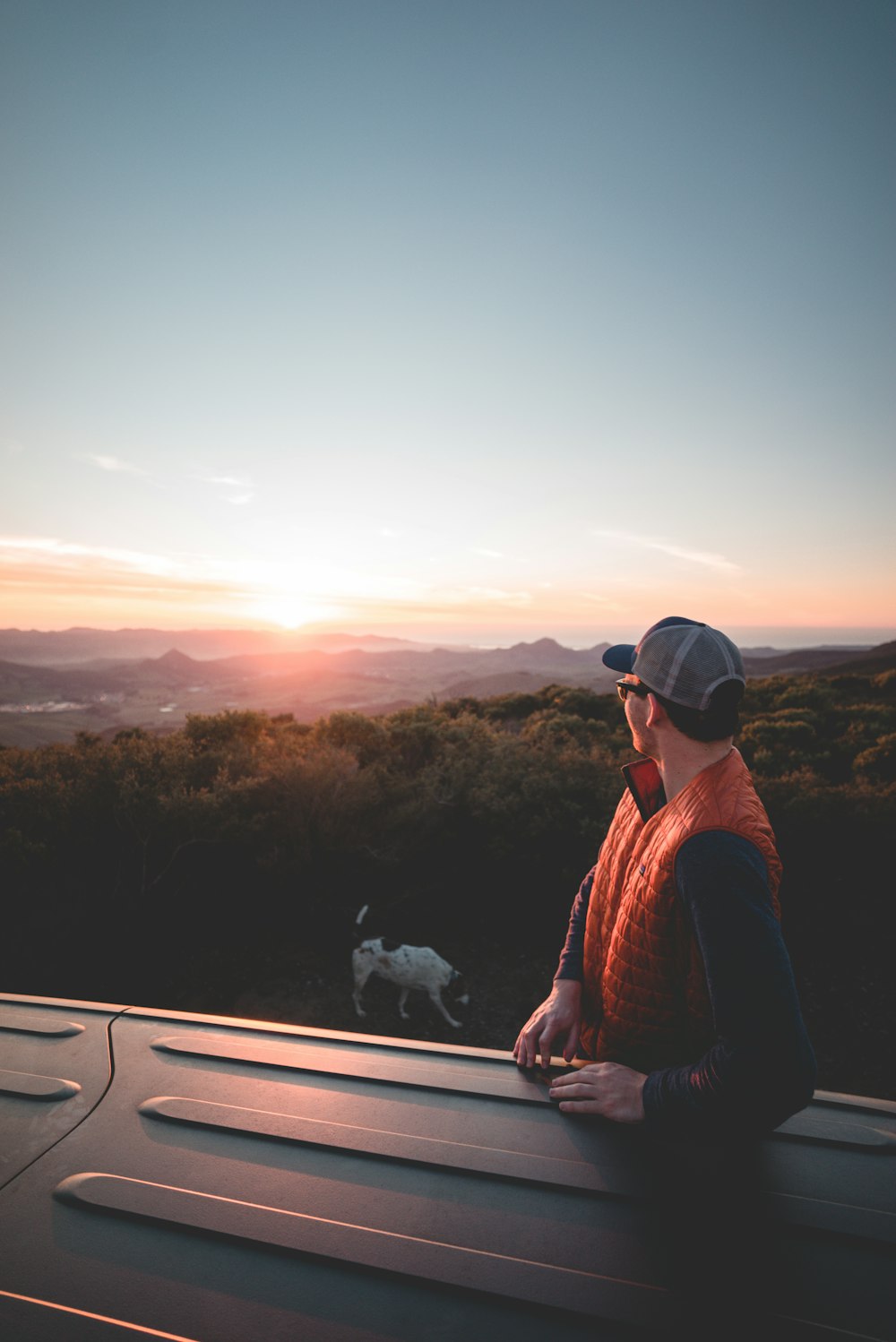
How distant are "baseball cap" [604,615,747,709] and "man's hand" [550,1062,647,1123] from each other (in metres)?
0.90

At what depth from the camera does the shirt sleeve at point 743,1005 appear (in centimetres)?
107

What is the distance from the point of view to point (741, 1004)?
3.58ft

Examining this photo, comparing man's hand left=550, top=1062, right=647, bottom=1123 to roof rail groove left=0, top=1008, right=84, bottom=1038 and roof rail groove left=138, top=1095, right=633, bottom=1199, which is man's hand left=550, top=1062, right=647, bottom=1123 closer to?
roof rail groove left=138, top=1095, right=633, bottom=1199

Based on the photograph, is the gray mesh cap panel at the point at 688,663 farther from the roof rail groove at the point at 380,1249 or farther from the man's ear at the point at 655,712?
the roof rail groove at the point at 380,1249

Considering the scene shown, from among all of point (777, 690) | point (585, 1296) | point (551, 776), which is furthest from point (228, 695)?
point (777, 690)

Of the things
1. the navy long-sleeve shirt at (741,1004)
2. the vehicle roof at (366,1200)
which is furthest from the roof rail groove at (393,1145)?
the navy long-sleeve shirt at (741,1004)

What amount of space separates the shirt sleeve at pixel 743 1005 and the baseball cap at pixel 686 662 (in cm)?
35

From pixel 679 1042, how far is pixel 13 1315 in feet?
4.56

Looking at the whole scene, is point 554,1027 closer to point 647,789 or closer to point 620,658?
point 647,789

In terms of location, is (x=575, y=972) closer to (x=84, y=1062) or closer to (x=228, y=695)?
(x=84, y=1062)

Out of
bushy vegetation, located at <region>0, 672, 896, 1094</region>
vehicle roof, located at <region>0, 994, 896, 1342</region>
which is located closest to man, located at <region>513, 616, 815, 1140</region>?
vehicle roof, located at <region>0, 994, 896, 1342</region>

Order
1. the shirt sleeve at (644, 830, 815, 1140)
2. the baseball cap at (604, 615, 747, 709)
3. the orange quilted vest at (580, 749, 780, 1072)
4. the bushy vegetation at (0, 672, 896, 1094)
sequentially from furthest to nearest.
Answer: the bushy vegetation at (0, 672, 896, 1094), the baseball cap at (604, 615, 747, 709), the orange quilted vest at (580, 749, 780, 1072), the shirt sleeve at (644, 830, 815, 1140)

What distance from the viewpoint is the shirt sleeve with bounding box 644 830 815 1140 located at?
1.07 metres

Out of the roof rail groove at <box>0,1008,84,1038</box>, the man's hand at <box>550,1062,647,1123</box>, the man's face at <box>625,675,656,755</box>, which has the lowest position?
the roof rail groove at <box>0,1008,84,1038</box>
